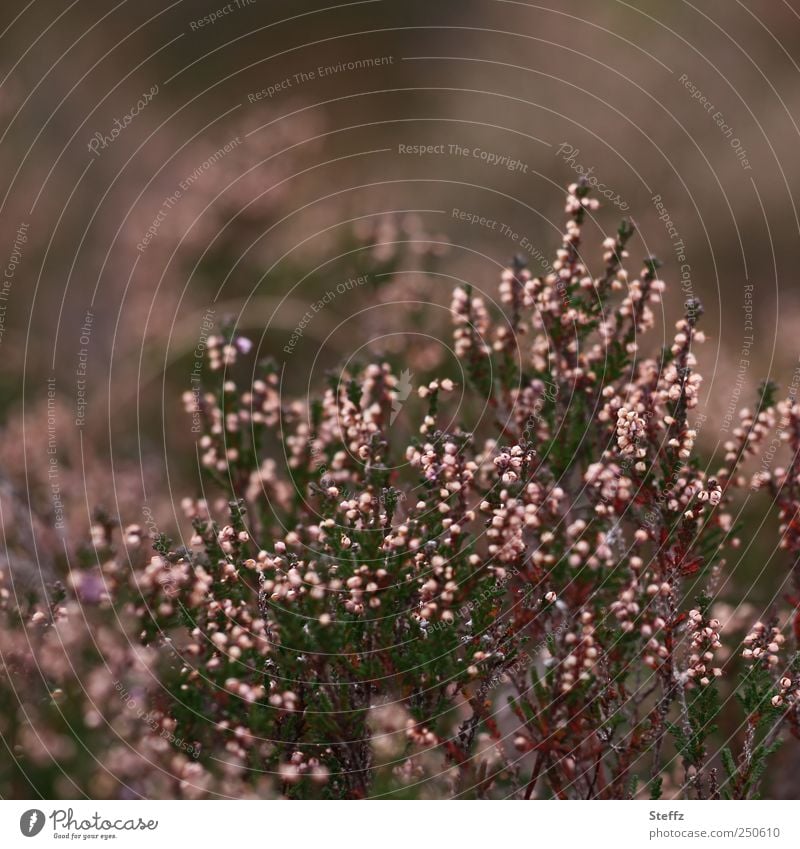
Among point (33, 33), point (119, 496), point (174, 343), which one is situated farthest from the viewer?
point (33, 33)

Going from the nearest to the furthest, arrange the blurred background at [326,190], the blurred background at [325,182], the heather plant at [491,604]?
the heather plant at [491,604] → the blurred background at [326,190] → the blurred background at [325,182]

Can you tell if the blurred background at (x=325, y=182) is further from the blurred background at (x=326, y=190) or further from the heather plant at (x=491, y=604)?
the heather plant at (x=491, y=604)

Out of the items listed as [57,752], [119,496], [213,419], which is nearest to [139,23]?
[119,496]

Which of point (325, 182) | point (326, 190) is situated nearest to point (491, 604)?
point (326, 190)

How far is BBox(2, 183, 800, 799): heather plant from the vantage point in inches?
118

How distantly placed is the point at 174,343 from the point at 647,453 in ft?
12.5

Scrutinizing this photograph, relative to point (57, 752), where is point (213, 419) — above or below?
above

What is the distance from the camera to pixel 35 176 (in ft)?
23.6

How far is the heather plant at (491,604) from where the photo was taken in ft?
9.81

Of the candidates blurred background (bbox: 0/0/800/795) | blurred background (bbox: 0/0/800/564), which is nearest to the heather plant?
blurred background (bbox: 0/0/800/795)

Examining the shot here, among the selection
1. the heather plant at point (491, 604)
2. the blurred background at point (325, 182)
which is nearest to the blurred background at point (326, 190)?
the blurred background at point (325, 182)

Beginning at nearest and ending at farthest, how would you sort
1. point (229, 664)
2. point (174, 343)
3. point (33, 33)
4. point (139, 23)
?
point (229, 664)
point (174, 343)
point (33, 33)
point (139, 23)

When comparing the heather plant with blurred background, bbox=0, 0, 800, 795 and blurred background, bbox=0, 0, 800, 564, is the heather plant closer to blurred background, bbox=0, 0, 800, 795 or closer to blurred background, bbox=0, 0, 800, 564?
blurred background, bbox=0, 0, 800, 795
